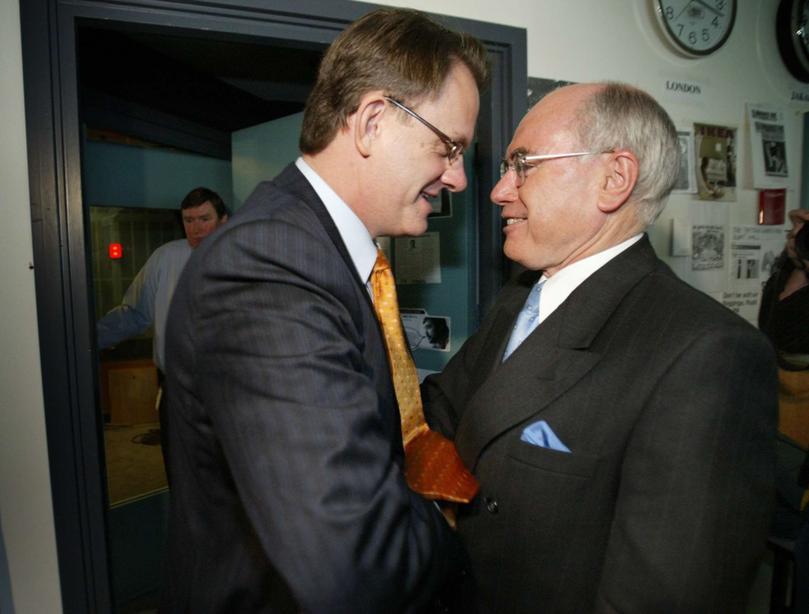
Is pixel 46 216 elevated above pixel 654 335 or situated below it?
above

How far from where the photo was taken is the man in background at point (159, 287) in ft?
9.12

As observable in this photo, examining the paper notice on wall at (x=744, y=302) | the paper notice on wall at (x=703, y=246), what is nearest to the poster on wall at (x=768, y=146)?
the paper notice on wall at (x=703, y=246)

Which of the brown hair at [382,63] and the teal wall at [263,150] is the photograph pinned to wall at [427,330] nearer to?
the teal wall at [263,150]

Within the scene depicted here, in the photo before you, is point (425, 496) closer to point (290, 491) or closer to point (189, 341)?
point (290, 491)

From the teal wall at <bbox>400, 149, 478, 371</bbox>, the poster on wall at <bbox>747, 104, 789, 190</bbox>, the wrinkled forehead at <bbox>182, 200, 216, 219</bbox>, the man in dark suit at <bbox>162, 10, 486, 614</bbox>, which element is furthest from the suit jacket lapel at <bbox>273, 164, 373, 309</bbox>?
the wrinkled forehead at <bbox>182, 200, 216, 219</bbox>

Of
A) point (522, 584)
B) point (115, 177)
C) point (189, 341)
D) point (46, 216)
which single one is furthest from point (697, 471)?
point (115, 177)

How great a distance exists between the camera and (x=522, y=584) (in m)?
0.95

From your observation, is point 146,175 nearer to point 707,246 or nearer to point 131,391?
point 707,246

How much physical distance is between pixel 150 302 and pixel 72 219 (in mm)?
1586

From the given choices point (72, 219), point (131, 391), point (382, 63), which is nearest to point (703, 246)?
point (382, 63)

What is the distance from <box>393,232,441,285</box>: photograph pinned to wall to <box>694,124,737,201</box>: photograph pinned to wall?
3.48 feet

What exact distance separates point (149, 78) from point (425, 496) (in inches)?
112

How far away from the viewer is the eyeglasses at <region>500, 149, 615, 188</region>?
3.58ft

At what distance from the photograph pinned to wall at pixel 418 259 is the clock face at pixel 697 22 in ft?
3.71
